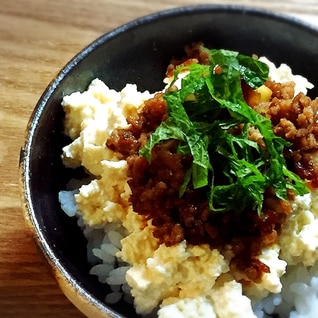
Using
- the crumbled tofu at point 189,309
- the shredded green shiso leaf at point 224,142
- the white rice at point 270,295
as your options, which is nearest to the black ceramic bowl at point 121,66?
the white rice at point 270,295

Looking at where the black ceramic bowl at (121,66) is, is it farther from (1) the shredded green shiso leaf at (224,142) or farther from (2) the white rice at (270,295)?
(1) the shredded green shiso leaf at (224,142)

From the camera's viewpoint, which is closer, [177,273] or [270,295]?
[177,273]

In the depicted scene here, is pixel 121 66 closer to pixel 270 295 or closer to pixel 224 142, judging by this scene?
pixel 224 142

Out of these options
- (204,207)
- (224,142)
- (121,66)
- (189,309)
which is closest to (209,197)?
(204,207)

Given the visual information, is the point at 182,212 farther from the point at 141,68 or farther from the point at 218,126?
the point at 141,68

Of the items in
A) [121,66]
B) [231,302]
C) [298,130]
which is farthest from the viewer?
[121,66]
